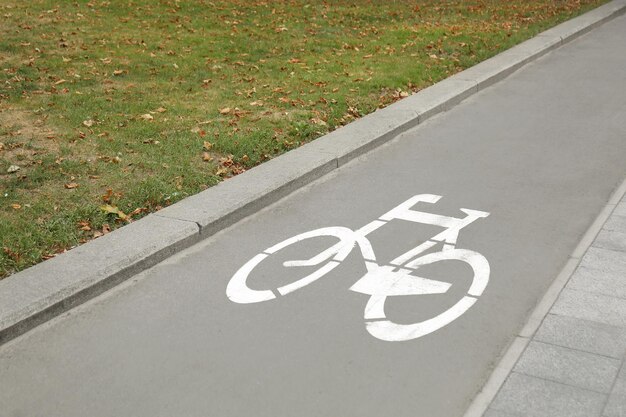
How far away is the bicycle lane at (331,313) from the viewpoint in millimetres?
5191

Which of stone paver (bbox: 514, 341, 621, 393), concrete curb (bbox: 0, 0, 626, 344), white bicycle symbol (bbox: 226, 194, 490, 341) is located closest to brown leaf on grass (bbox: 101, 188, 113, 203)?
concrete curb (bbox: 0, 0, 626, 344)

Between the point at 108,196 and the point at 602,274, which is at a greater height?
the point at 108,196

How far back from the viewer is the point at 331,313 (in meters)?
6.16

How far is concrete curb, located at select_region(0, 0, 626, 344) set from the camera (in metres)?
6.21

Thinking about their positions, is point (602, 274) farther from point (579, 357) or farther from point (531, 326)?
point (579, 357)

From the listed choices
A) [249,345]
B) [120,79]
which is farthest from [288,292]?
[120,79]

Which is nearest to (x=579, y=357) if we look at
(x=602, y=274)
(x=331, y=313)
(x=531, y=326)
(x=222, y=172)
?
(x=531, y=326)

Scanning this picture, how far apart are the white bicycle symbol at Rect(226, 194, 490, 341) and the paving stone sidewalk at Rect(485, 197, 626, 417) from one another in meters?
0.67

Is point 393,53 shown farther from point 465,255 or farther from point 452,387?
A: point 452,387

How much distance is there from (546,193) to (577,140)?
1.93m

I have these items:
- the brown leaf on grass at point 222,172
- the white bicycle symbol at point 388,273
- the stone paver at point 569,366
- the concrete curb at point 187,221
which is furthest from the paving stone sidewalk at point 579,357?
the brown leaf on grass at point 222,172

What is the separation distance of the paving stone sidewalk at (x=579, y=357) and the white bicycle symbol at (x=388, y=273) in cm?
67

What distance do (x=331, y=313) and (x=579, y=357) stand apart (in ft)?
5.47

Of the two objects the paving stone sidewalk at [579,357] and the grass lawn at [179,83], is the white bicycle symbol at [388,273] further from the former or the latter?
the grass lawn at [179,83]
